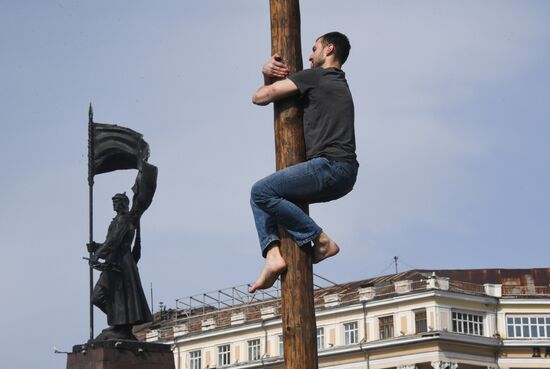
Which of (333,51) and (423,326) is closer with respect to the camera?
(333,51)

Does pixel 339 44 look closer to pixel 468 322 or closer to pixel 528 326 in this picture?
pixel 468 322

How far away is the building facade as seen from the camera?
7181 cm

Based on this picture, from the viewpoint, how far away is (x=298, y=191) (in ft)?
26.0

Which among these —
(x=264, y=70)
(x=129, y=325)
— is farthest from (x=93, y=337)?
(x=264, y=70)

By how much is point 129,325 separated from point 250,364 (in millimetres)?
54485

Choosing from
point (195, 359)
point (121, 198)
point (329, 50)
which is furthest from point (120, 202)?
point (195, 359)

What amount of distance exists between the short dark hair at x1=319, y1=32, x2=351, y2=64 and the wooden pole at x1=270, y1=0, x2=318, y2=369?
0.65ft

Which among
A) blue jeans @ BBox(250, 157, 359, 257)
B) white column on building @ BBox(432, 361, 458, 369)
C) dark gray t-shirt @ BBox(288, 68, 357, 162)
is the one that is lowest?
blue jeans @ BBox(250, 157, 359, 257)

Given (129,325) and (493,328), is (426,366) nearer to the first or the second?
(493,328)

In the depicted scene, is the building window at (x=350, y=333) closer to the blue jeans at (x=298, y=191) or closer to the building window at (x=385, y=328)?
the building window at (x=385, y=328)

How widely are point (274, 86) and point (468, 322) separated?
6723 centimetres

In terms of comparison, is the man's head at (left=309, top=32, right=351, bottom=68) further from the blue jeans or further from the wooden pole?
the blue jeans

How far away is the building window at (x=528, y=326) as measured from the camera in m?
73.7

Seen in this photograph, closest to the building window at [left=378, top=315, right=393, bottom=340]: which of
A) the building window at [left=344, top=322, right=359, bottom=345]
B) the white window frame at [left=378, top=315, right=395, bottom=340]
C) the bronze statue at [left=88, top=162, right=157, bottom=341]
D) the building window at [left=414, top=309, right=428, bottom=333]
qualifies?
the white window frame at [left=378, top=315, right=395, bottom=340]
